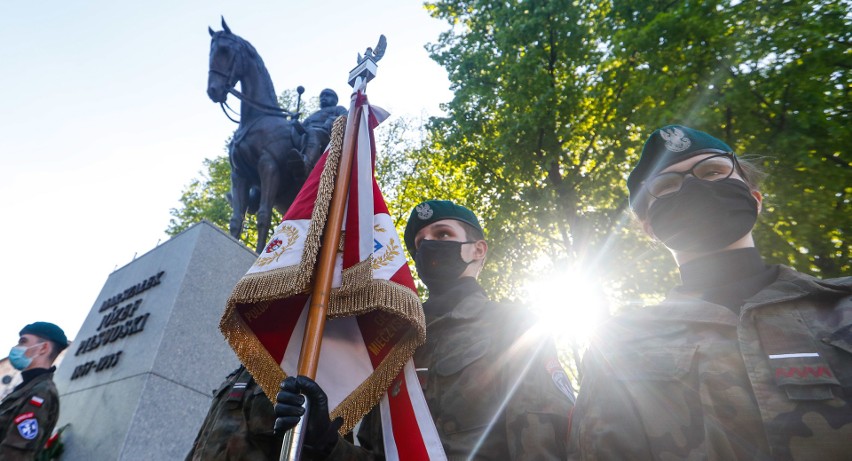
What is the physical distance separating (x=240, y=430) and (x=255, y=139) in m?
4.45

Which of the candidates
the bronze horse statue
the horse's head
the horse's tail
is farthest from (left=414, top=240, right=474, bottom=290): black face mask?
the horse's head

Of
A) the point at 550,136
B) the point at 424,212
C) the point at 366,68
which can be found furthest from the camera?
the point at 550,136

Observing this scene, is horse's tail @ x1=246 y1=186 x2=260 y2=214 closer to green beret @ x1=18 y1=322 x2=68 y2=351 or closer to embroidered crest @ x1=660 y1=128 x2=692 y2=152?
green beret @ x1=18 y1=322 x2=68 y2=351

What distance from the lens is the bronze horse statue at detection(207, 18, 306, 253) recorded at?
226 inches

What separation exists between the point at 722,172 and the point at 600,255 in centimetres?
988

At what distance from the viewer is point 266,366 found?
2.13 meters

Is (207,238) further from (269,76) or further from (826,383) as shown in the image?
(826,383)

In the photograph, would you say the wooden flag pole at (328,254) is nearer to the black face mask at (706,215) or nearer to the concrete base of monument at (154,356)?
the black face mask at (706,215)

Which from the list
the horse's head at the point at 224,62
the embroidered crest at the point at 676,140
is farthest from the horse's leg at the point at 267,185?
the embroidered crest at the point at 676,140

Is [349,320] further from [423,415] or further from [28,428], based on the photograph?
[28,428]

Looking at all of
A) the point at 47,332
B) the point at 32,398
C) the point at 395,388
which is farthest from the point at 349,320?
the point at 47,332

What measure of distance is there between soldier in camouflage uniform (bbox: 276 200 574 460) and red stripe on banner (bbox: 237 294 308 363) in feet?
1.87

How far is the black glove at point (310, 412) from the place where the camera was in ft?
5.07

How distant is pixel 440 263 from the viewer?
2613 millimetres
